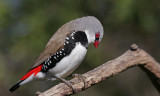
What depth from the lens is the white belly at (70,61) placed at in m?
5.59

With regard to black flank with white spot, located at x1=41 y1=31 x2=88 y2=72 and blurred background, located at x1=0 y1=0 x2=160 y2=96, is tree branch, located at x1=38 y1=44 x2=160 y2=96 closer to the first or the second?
black flank with white spot, located at x1=41 y1=31 x2=88 y2=72

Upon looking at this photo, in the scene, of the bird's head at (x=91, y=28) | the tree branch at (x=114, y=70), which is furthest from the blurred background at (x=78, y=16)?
the bird's head at (x=91, y=28)

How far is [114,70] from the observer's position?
592 centimetres

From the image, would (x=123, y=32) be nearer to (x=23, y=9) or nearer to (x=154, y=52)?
(x=154, y=52)

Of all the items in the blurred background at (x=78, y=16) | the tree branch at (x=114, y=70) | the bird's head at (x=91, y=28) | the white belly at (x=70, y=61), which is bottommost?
the tree branch at (x=114, y=70)

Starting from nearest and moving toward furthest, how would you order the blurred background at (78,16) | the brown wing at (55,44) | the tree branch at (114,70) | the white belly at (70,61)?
1. the tree branch at (114,70)
2. the white belly at (70,61)
3. the brown wing at (55,44)
4. the blurred background at (78,16)

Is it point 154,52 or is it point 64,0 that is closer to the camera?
point 64,0

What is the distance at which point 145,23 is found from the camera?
27.0ft

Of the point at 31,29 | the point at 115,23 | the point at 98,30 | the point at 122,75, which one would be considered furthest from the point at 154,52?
the point at 98,30

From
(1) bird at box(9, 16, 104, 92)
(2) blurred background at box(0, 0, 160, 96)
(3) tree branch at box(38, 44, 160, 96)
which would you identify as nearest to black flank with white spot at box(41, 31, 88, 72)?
(1) bird at box(9, 16, 104, 92)

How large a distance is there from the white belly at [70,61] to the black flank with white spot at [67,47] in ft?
0.15

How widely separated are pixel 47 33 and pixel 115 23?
1.48 m

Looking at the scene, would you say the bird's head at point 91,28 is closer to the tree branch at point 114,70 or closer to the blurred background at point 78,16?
the tree branch at point 114,70

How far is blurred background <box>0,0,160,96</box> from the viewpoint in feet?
26.6
